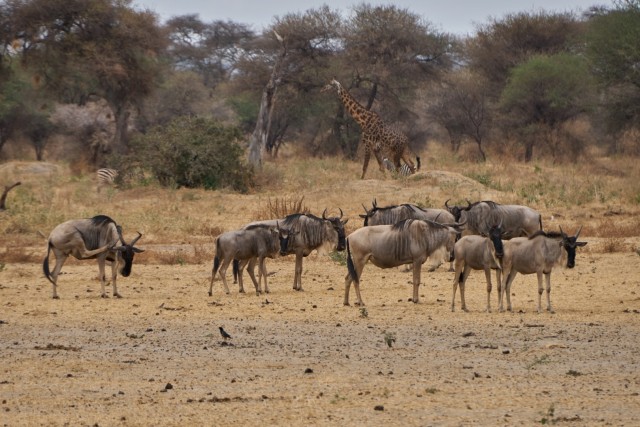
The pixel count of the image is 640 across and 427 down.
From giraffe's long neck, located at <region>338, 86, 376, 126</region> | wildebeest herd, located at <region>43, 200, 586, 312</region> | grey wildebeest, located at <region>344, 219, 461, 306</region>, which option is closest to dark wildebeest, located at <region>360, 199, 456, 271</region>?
wildebeest herd, located at <region>43, 200, 586, 312</region>

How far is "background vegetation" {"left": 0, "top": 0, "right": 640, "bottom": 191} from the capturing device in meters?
33.8

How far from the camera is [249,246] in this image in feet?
48.2

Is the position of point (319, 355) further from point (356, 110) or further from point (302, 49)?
point (302, 49)

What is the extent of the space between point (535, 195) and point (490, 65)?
19999 millimetres

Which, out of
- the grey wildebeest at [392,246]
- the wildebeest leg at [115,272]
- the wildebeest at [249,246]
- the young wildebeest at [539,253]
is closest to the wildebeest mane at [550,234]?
the young wildebeest at [539,253]

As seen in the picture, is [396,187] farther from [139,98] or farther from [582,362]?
[582,362]

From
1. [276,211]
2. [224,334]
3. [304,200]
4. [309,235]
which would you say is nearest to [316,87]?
[304,200]

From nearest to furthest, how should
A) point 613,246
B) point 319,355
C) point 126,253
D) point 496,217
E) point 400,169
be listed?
1. point 319,355
2. point 126,253
3. point 496,217
4. point 613,246
5. point 400,169

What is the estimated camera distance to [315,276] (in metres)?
16.7

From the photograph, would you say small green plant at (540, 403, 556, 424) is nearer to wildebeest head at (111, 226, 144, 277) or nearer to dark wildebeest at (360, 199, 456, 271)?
wildebeest head at (111, 226, 144, 277)

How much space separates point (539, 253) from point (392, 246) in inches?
72.0

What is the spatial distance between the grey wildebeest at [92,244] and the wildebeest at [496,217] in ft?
16.8

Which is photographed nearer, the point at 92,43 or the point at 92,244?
the point at 92,244

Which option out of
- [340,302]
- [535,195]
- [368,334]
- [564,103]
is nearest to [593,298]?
[340,302]
